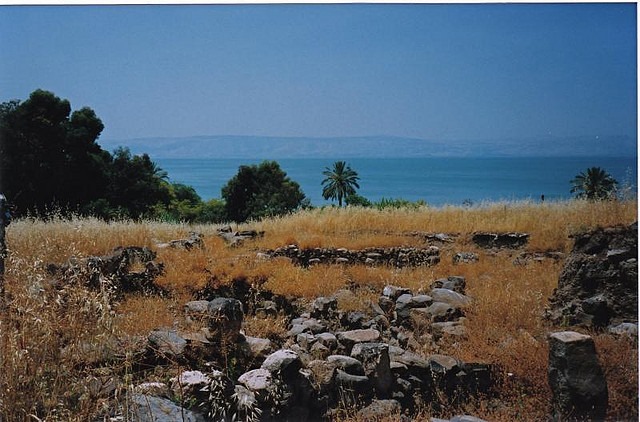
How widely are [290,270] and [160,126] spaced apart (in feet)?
4.66

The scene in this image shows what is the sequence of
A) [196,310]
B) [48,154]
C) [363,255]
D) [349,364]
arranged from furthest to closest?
[363,255] < [196,310] < [48,154] < [349,364]

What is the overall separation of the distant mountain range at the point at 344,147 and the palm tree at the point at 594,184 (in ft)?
0.46

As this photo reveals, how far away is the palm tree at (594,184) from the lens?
166 inches

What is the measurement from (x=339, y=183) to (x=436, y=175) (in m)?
0.66

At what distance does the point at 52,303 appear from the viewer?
3.42 meters

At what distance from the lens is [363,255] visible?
4.95 meters

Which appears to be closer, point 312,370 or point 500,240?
point 312,370

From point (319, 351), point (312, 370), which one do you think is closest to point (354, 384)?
point (312, 370)

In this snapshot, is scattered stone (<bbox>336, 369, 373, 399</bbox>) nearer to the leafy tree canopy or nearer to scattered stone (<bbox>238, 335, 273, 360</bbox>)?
scattered stone (<bbox>238, 335, 273, 360</bbox>)

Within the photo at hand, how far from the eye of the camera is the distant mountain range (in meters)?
4.26

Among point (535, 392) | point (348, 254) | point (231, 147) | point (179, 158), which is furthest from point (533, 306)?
point (179, 158)

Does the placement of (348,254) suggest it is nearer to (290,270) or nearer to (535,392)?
(290,270)

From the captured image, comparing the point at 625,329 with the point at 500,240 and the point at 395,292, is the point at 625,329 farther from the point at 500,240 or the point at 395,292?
the point at 395,292

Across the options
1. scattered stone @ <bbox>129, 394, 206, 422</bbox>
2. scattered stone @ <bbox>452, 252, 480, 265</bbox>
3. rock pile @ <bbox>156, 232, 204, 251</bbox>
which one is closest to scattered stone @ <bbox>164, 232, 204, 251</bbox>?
rock pile @ <bbox>156, 232, 204, 251</bbox>
